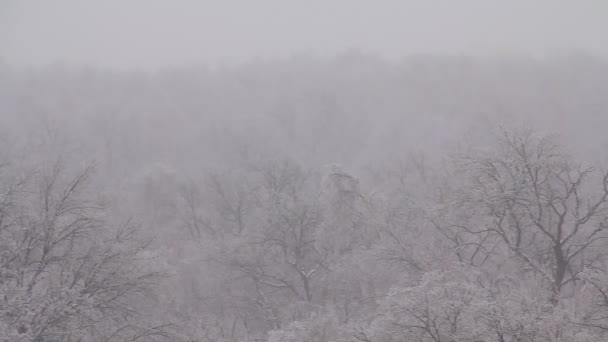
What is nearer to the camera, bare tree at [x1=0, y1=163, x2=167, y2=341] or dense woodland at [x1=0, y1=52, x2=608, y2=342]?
dense woodland at [x1=0, y1=52, x2=608, y2=342]

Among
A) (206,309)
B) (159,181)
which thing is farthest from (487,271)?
(159,181)

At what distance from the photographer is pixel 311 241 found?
2208cm

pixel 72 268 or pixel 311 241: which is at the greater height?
pixel 311 241

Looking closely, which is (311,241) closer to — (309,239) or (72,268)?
(309,239)

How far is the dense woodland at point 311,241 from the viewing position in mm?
11477

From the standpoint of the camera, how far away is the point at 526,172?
14.3m

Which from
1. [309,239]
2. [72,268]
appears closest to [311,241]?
[309,239]

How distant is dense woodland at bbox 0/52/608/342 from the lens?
11477 millimetres

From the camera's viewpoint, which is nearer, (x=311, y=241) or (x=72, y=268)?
(x=72, y=268)

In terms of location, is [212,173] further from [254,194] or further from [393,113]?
[393,113]

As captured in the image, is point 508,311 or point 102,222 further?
point 102,222

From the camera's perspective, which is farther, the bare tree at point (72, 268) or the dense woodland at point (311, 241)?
the bare tree at point (72, 268)

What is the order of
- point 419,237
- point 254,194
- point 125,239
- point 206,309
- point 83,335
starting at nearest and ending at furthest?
point 83,335, point 125,239, point 419,237, point 206,309, point 254,194

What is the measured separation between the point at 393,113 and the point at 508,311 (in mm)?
53285
